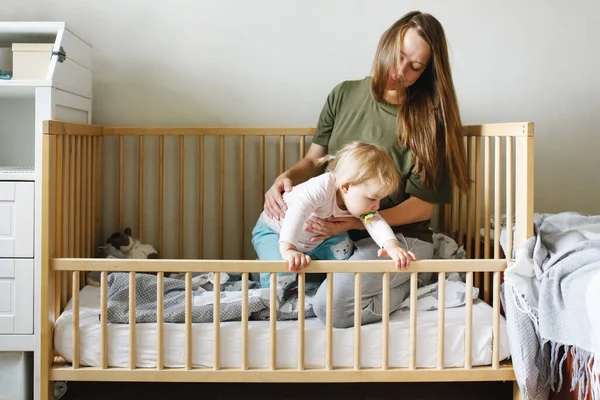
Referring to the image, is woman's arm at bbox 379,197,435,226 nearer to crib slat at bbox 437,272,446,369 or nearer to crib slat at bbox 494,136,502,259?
crib slat at bbox 494,136,502,259

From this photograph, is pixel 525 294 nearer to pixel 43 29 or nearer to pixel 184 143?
pixel 184 143

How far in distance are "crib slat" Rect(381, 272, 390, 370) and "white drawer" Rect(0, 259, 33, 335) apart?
91cm

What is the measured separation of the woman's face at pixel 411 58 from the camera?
2002mm

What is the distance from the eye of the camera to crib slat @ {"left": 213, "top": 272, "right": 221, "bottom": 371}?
173 centimetres

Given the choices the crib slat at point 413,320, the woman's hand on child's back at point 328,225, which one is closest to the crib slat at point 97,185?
the woman's hand on child's back at point 328,225

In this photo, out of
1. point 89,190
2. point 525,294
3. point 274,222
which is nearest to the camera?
point 525,294

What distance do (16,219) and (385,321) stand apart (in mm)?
987

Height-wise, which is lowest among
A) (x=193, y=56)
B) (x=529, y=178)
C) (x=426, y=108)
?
(x=529, y=178)

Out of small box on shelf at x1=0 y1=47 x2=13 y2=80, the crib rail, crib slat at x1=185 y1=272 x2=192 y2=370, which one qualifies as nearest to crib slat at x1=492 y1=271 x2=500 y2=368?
the crib rail

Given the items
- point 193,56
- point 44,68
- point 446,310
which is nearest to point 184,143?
point 193,56

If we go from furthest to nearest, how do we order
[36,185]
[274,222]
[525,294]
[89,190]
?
[89,190] < [274,222] < [36,185] < [525,294]

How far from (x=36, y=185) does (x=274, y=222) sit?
25.5 inches

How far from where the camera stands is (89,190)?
2217 mm

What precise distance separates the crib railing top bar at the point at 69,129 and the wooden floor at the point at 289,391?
0.76 m
